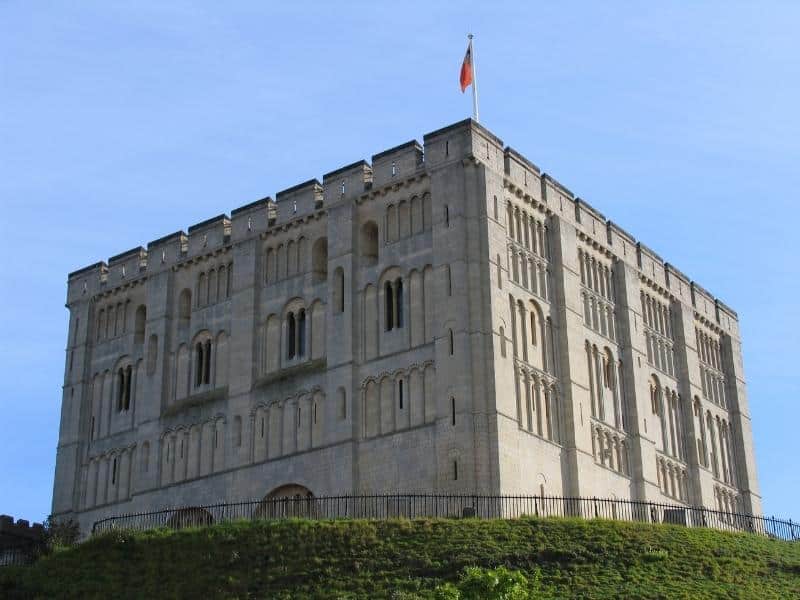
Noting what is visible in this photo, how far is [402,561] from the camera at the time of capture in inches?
1823

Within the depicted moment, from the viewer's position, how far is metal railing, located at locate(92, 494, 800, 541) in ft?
173

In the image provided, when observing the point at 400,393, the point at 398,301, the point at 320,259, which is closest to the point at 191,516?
the point at 400,393

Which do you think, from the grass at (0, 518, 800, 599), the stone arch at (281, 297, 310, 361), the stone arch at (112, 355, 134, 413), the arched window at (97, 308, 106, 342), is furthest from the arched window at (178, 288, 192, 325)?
the grass at (0, 518, 800, 599)

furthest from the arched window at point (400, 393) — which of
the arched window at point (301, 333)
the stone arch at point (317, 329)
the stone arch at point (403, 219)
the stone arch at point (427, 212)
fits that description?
the stone arch at point (427, 212)

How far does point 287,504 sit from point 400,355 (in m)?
7.82

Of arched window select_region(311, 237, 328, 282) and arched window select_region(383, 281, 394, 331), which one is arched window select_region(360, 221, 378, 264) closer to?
arched window select_region(383, 281, 394, 331)

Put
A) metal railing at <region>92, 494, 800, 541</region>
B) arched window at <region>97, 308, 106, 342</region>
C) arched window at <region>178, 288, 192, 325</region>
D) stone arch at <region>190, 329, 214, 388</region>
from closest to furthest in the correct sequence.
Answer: metal railing at <region>92, 494, 800, 541</region> < stone arch at <region>190, 329, 214, 388</region> < arched window at <region>178, 288, 192, 325</region> < arched window at <region>97, 308, 106, 342</region>

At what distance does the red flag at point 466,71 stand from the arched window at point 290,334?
12506 millimetres

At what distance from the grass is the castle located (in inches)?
234

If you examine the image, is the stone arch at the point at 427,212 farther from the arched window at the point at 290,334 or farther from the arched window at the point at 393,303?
the arched window at the point at 290,334

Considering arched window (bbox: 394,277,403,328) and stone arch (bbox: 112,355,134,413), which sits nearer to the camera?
arched window (bbox: 394,277,403,328)

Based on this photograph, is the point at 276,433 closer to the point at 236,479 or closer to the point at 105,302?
the point at 236,479

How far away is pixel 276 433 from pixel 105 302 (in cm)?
1518

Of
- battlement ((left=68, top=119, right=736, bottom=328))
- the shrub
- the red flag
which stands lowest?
the shrub
